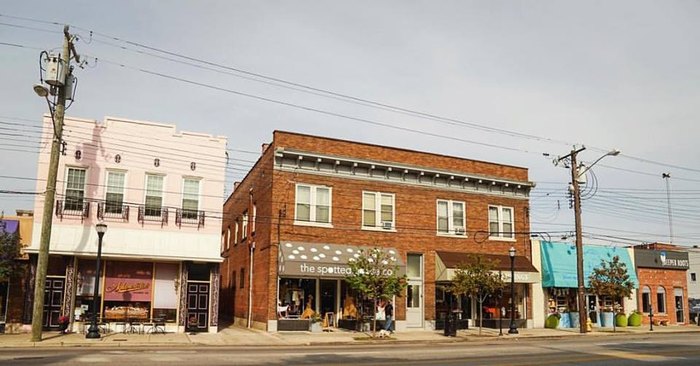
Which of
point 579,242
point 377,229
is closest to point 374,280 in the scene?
point 377,229

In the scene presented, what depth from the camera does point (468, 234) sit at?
34594 millimetres

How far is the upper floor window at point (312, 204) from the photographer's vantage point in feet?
99.3

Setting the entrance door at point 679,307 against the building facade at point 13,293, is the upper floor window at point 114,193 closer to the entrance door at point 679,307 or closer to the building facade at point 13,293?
the building facade at point 13,293

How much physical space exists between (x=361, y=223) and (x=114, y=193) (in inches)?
478

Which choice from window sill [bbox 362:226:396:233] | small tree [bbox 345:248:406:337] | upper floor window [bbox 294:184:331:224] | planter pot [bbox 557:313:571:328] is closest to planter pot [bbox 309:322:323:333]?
small tree [bbox 345:248:406:337]

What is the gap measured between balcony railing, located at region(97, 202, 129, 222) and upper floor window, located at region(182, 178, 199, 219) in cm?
258

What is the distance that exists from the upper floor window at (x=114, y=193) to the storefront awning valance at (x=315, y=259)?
25.1 feet

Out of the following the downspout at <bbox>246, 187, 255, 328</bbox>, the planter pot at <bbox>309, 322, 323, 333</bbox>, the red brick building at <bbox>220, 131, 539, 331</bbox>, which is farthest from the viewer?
the downspout at <bbox>246, 187, 255, 328</bbox>

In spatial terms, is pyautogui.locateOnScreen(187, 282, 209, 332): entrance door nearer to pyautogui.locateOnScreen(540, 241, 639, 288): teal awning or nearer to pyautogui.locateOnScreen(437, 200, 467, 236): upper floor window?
pyautogui.locateOnScreen(437, 200, 467, 236): upper floor window

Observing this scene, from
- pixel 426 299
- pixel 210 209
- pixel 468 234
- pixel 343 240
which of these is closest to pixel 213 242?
pixel 210 209

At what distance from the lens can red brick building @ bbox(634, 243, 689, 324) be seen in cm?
4212

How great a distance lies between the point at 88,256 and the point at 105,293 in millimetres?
1888

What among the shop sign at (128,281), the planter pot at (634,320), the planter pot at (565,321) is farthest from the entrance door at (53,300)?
the planter pot at (634,320)

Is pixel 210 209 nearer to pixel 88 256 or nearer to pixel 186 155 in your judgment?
pixel 186 155
